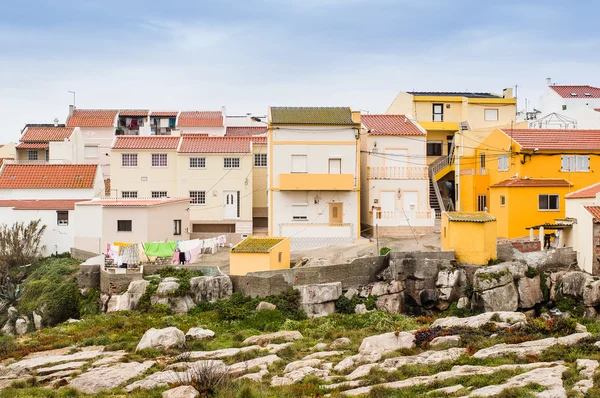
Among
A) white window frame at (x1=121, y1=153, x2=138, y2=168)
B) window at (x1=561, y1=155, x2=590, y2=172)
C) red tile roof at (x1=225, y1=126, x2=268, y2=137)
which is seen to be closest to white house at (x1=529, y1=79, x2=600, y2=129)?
window at (x1=561, y1=155, x2=590, y2=172)


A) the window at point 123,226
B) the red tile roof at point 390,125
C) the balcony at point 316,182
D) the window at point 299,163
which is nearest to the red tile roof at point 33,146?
the window at point 123,226

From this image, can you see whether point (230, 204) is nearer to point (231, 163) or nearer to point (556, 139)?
point (231, 163)

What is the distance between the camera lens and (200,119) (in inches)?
2822

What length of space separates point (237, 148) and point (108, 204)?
46.5 feet

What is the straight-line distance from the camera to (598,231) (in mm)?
33438

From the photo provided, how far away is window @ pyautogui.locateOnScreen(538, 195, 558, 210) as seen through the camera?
137 feet

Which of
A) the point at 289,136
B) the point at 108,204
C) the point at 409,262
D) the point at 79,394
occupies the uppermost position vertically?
the point at 289,136

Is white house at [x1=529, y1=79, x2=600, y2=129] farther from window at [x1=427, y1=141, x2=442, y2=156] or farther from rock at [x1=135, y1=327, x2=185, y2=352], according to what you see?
rock at [x1=135, y1=327, x2=185, y2=352]

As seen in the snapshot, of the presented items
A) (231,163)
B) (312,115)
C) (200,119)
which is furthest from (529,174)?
(200,119)

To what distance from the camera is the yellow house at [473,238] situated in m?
34.2

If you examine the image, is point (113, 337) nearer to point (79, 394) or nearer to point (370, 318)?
point (79, 394)

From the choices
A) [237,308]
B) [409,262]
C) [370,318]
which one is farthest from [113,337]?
[409,262]

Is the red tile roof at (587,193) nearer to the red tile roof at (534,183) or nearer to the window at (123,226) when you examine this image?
the red tile roof at (534,183)

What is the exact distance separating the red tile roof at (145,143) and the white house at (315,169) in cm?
1253
